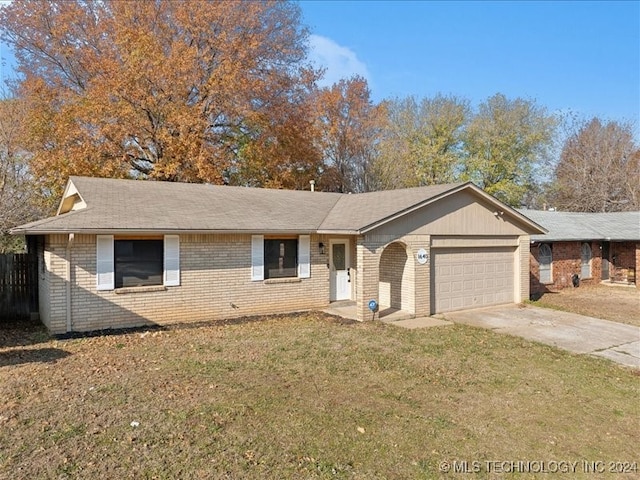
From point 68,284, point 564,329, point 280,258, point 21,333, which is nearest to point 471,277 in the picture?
point 564,329

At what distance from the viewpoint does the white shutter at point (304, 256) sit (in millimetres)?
13000

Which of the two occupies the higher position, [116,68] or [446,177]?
[116,68]

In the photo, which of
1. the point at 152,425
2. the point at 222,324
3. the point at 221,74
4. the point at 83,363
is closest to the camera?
the point at 152,425

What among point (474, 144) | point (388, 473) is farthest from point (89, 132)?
point (474, 144)

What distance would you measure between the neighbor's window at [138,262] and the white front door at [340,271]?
552 cm

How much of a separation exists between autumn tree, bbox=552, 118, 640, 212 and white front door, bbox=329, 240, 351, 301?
87.0 feet

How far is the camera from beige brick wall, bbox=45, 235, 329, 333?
9859mm

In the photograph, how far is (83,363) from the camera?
25.0 feet

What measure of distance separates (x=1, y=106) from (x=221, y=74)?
9378 mm

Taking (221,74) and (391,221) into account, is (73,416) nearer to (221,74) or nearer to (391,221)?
(391,221)

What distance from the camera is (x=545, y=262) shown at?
1948cm

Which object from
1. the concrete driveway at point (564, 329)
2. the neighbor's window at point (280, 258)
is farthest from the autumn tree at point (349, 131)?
the concrete driveway at point (564, 329)

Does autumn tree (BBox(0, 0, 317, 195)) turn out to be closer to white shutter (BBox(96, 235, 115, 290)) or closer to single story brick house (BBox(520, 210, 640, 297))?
white shutter (BBox(96, 235, 115, 290))

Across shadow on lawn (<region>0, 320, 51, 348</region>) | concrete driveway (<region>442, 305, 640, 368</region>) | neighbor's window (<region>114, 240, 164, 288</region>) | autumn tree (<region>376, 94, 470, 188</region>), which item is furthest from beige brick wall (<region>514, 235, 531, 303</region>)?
autumn tree (<region>376, 94, 470, 188</region>)
